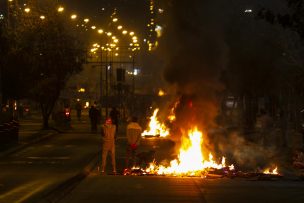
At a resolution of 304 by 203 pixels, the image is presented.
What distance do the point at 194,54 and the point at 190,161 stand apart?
3966 mm

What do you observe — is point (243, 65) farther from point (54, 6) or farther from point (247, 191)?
point (247, 191)

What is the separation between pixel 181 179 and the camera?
19.5m

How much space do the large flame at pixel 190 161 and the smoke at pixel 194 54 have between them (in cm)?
71

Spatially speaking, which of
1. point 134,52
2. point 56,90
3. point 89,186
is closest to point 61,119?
point 56,90

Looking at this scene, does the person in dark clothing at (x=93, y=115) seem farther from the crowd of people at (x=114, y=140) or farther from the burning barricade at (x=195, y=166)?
the crowd of people at (x=114, y=140)

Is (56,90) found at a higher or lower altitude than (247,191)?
higher

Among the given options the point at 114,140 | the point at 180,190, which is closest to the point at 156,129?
the point at 114,140

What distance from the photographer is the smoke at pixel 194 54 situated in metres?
25.6

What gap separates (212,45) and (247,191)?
10.4 meters

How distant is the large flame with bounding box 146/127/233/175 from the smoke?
27.8 inches

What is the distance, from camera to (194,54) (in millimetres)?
25641

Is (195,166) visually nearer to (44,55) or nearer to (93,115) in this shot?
(44,55)

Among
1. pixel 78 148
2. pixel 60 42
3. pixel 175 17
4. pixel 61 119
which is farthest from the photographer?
pixel 61 119

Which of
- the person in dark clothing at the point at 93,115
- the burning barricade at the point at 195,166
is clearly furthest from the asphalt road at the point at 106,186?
the person in dark clothing at the point at 93,115
